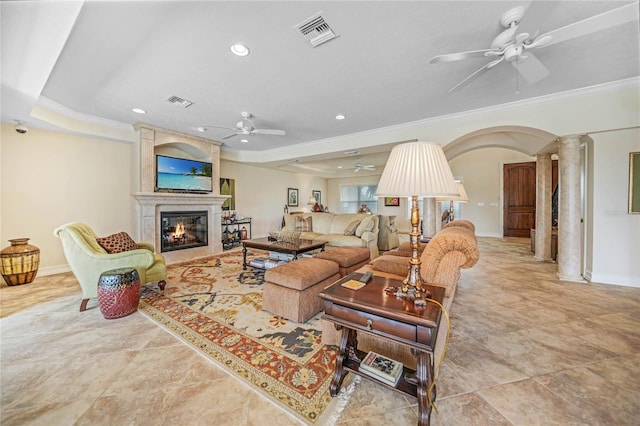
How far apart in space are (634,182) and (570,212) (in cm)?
75

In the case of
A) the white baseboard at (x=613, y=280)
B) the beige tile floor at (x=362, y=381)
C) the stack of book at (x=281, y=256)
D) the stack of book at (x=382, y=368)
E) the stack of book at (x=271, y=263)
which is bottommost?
the beige tile floor at (x=362, y=381)

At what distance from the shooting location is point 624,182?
126 inches

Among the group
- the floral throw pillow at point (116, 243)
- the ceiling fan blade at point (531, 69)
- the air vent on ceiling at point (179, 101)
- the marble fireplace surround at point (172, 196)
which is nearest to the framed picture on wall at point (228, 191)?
the marble fireplace surround at point (172, 196)

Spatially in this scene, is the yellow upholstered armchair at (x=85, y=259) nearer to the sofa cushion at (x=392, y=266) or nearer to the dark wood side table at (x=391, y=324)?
the dark wood side table at (x=391, y=324)

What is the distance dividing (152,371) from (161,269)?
5.53ft

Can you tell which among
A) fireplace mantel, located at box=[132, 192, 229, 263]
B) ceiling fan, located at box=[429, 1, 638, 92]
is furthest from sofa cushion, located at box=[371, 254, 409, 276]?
fireplace mantel, located at box=[132, 192, 229, 263]

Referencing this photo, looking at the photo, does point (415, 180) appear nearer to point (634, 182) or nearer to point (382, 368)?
point (382, 368)

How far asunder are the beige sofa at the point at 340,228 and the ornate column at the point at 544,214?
3.24 metres

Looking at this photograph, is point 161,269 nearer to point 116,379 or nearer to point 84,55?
point 116,379

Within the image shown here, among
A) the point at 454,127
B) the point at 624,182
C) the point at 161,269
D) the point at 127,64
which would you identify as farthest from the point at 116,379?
the point at 624,182

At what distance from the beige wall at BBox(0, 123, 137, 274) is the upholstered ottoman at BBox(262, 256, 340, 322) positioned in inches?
153

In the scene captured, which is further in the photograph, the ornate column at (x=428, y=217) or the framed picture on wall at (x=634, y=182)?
the ornate column at (x=428, y=217)

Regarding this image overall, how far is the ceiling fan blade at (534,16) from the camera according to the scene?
147cm

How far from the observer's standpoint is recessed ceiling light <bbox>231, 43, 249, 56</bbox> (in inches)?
85.1
